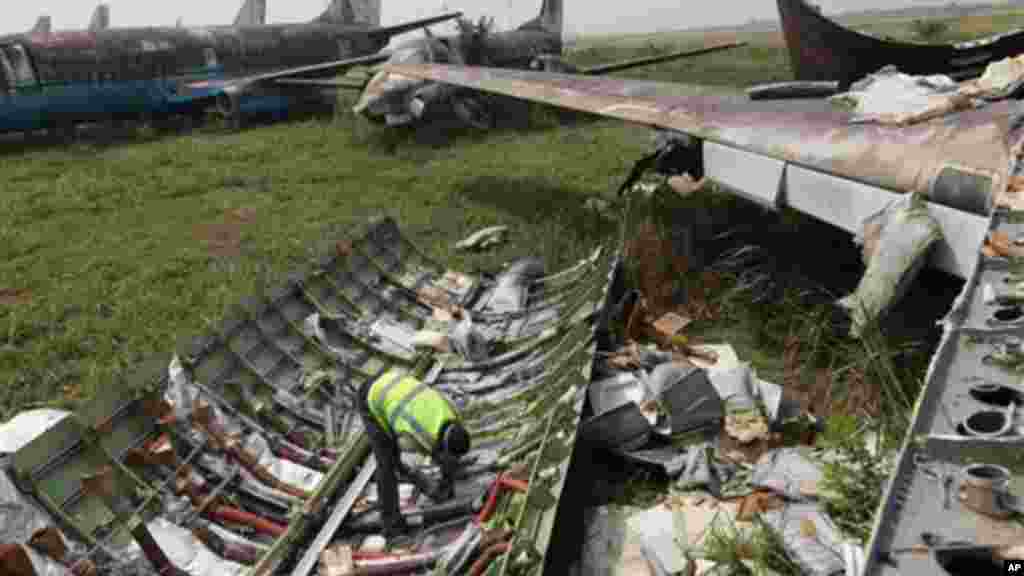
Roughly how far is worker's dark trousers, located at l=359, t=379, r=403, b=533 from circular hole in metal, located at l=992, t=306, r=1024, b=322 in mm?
3556

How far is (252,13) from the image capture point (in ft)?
102

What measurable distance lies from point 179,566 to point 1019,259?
17.5ft

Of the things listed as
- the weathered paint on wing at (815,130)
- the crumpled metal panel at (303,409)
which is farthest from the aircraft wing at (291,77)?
the crumpled metal panel at (303,409)

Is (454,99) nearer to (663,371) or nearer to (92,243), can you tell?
(92,243)

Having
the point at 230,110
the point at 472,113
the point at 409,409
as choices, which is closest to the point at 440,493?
the point at 409,409

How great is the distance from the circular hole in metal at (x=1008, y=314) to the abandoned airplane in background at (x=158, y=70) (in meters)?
22.9

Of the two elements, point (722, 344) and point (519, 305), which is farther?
point (519, 305)

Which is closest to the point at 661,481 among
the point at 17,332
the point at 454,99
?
the point at 17,332

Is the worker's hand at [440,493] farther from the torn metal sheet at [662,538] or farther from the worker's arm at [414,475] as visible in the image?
the torn metal sheet at [662,538]

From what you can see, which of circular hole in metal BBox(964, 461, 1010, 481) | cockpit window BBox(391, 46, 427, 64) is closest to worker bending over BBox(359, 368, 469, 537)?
circular hole in metal BBox(964, 461, 1010, 481)

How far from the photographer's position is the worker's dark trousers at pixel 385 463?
553 centimetres

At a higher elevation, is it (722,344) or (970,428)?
(970,428)

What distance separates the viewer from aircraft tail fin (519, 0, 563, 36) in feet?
102

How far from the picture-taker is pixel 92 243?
13758 millimetres
